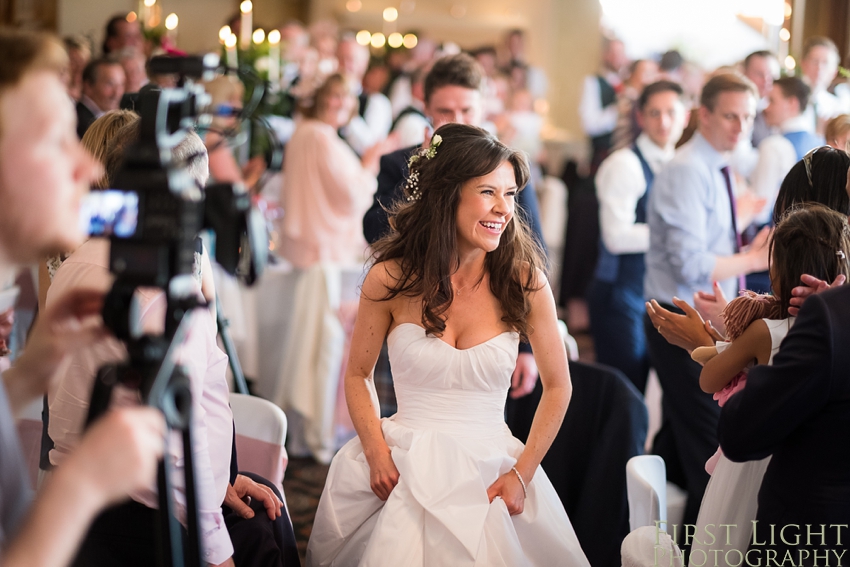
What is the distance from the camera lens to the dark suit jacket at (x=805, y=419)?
1.32m

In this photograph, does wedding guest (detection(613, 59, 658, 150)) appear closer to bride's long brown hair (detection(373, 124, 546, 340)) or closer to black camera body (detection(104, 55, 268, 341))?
bride's long brown hair (detection(373, 124, 546, 340))

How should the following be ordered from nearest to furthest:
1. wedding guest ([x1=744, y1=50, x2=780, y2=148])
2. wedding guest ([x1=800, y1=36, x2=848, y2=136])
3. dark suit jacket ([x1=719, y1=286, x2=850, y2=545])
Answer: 1. dark suit jacket ([x1=719, y1=286, x2=850, y2=545])
2. wedding guest ([x1=744, y1=50, x2=780, y2=148])
3. wedding guest ([x1=800, y1=36, x2=848, y2=136])

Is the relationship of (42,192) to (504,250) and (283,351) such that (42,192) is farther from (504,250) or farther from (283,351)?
(283,351)

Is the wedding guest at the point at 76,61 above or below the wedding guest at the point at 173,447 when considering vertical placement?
above

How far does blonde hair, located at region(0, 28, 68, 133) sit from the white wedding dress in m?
1.17

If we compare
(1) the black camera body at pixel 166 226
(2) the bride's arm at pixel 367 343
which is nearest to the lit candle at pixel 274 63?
(2) the bride's arm at pixel 367 343

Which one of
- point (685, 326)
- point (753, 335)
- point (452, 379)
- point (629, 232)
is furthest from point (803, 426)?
point (629, 232)

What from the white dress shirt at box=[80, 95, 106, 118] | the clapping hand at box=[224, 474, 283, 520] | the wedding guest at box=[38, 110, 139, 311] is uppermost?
the white dress shirt at box=[80, 95, 106, 118]

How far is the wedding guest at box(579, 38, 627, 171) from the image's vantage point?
7.61 m

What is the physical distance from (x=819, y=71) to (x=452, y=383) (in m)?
3.92

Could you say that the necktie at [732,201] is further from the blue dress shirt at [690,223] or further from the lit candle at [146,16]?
the lit candle at [146,16]

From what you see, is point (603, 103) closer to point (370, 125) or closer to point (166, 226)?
point (370, 125)

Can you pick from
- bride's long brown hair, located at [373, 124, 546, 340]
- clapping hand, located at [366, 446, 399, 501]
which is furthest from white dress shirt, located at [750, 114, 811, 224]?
clapping hand, located at [366, 446, 399, 501]

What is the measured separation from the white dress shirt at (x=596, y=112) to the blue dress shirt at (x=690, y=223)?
14.4 ft
